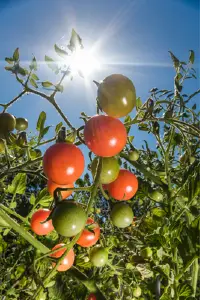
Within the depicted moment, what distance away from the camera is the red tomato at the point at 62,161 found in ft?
2.63

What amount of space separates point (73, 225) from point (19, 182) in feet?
2.46

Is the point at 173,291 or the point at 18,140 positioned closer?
the point at 173,291

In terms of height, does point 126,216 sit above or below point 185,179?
below

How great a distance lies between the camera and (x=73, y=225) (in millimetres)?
761

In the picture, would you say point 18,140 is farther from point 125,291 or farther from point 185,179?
point 125,291

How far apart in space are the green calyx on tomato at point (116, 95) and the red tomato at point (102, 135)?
29 mm

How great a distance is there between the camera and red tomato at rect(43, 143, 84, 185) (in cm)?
80

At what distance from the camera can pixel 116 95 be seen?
80cm

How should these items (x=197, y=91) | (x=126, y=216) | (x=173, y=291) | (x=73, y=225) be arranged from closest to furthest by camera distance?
(x=73, y=225), (x=173, y=291), (x=126, y=216), (x=197, y=91)

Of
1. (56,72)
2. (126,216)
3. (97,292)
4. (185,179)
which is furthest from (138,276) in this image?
(56,72)

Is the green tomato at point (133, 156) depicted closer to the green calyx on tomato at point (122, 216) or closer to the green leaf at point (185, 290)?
the green calyx on tomato at point (122, 216)

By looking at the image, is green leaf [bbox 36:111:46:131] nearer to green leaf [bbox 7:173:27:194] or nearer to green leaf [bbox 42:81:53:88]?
green leaf [bbox 42:81:53:88]

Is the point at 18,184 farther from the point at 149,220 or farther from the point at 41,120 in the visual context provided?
the point at 149,220

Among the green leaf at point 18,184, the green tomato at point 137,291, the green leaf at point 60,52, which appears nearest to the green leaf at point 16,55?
the green leaf at point 60,52
